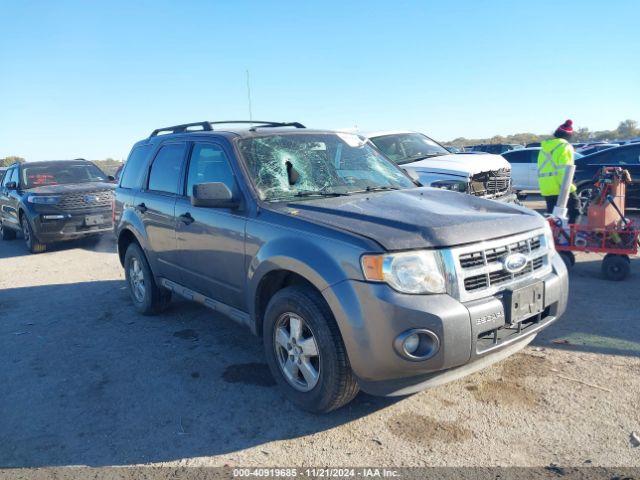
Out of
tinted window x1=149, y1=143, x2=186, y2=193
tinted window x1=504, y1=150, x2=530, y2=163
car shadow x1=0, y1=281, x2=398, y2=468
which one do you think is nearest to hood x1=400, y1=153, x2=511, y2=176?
tinted window x1=149, y1=143, x2=186, y2=193

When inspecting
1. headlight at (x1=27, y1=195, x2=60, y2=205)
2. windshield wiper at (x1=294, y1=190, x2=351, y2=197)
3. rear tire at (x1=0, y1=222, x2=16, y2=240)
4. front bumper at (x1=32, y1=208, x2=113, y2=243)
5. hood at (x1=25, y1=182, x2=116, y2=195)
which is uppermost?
windshield wiper at (x1=294, y1=190, x2=351, y2=197)

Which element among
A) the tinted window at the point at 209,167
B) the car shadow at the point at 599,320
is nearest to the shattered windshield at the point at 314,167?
the tinted window at the point at 209,167

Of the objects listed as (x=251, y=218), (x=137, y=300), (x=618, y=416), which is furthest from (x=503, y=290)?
(x=137, y=300)

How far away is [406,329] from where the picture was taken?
2.79 m

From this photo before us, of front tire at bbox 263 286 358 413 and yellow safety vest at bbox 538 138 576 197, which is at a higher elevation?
yellow safety vest at bbox 538 138 576 197

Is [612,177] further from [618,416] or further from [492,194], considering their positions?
[618,416]

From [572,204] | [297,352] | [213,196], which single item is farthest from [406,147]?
[297,352]

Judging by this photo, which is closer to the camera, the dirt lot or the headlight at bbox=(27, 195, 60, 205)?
the dirt lot

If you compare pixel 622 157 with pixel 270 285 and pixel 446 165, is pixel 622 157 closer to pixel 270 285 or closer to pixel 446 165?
pixel 446 165

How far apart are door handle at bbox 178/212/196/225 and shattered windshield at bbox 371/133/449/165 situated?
451 centimetres

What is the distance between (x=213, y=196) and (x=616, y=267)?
199 inches

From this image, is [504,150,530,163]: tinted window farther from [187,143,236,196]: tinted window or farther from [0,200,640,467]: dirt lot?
[187,143,236,196]: tinted window

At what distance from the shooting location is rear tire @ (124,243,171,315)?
5449mm

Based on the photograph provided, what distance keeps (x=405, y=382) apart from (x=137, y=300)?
3800 millimetres
